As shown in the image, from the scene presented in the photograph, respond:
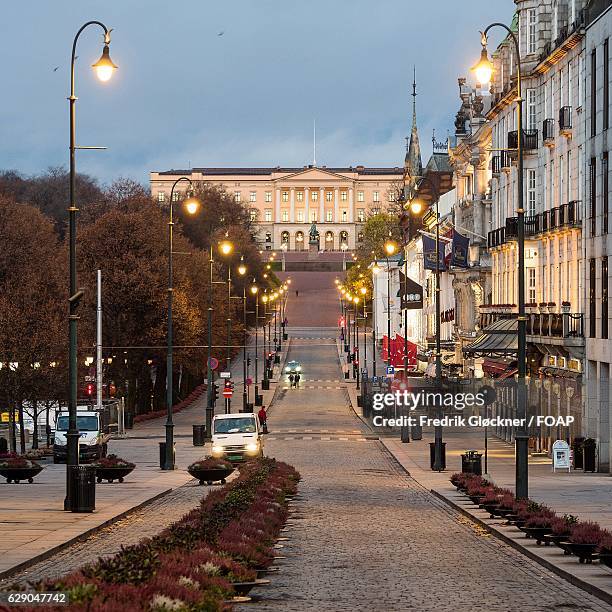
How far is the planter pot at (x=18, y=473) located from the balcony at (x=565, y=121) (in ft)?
79.5

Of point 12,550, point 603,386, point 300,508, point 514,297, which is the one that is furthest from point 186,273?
point 12,550

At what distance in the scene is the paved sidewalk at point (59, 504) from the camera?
2238 centimetres

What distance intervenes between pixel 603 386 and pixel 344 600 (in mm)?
30992

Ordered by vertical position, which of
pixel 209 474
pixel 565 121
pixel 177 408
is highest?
pixel 565 121

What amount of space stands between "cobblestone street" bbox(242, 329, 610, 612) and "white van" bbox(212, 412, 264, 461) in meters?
5.63

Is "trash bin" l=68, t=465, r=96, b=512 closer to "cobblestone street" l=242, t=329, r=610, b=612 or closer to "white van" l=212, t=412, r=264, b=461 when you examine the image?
"cobblestone street" l=242, t=329, r=610, b=612

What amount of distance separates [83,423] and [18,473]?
17240 mm

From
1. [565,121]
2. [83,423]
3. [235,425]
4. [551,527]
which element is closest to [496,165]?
[565,121]

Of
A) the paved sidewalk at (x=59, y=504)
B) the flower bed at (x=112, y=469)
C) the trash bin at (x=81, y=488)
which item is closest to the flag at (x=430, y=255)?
the paved sidewalk at (x=59, y=504)

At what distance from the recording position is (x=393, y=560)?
21.5 m

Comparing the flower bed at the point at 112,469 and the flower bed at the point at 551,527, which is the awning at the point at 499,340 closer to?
the flower bed at the point at 112,469

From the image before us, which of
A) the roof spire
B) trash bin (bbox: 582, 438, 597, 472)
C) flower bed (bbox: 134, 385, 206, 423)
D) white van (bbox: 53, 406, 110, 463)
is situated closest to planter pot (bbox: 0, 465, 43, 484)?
white van (bbox: 53, 406, 110, 463)

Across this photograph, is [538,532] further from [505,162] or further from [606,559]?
[505,162]

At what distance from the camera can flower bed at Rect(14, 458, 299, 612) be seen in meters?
12.6
